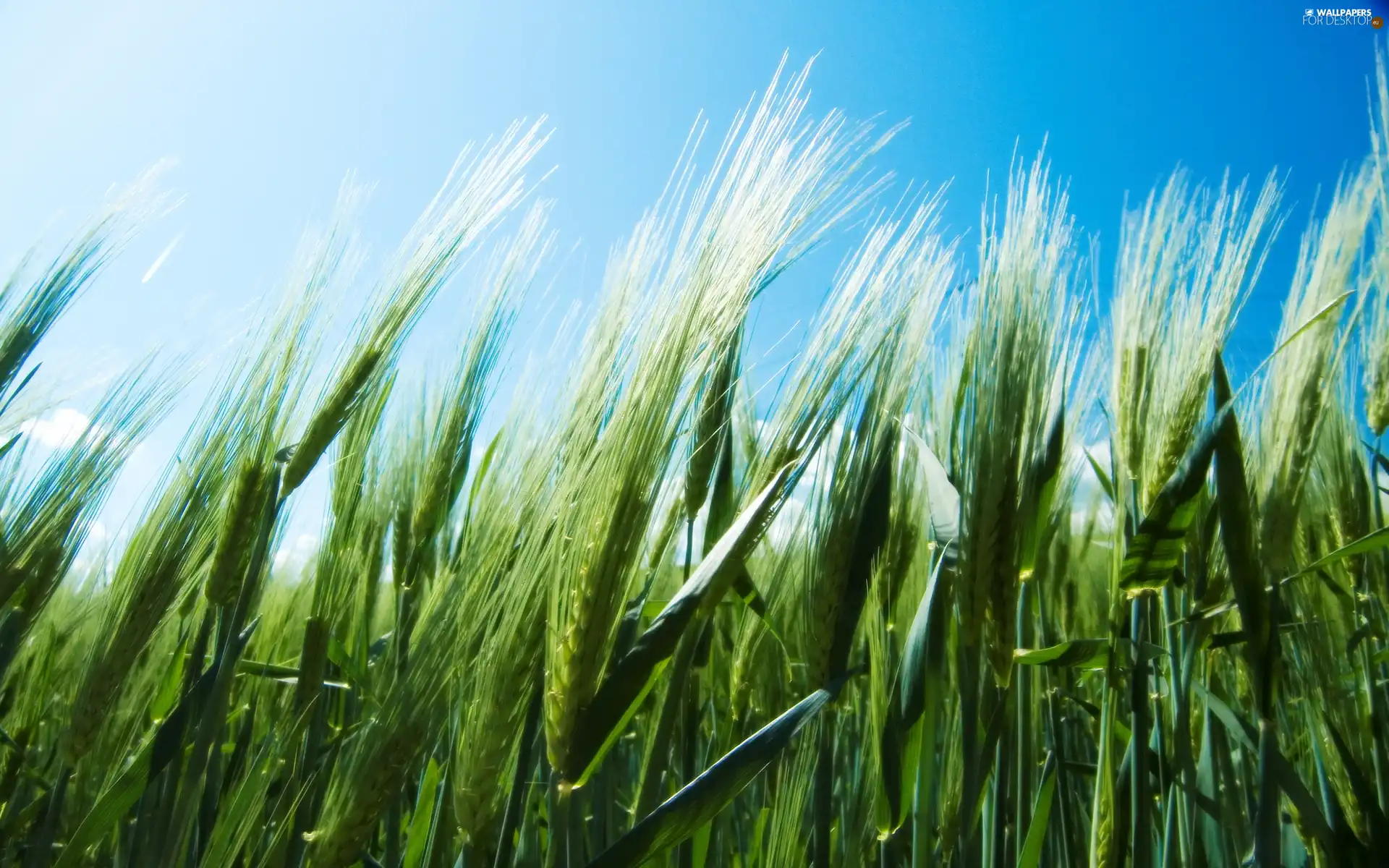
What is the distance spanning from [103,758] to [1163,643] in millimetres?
1545

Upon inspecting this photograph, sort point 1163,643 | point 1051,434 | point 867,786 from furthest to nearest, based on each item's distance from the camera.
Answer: point 1163,643
point 867,786
point 1051,434

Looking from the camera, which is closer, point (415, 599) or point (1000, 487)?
point (1000, 487)

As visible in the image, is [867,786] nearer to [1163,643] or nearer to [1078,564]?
[1163,643]

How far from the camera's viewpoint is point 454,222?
1173 mm

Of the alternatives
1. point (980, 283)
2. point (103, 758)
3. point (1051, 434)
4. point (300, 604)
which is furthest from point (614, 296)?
point (300, 604)

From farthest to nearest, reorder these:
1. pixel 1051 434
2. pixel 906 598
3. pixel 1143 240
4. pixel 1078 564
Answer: pixel 1078 564 < pixel 906 598 < pixel 1143 240 < pixel 1051 434

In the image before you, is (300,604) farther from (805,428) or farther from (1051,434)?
(1051,434)

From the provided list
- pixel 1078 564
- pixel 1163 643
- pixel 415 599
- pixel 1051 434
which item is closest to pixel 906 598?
pixel 1163 643

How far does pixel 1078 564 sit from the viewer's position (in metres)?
2.55

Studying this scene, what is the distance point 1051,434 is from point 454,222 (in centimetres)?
85

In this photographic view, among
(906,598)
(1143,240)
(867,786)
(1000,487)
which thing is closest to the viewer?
(1000,487)

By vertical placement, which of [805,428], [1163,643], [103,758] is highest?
[805,428]

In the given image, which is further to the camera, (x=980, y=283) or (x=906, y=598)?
A: (x=906, y=598)

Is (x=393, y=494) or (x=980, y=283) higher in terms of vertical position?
(x=980, y=283)
